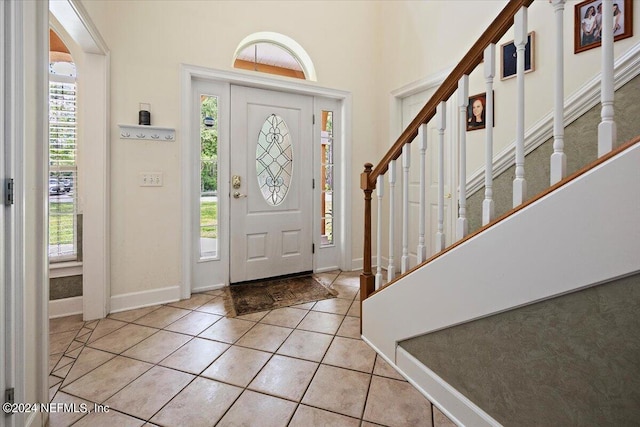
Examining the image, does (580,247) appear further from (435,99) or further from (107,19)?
(107,19)

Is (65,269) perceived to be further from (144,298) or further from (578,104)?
(578,104)

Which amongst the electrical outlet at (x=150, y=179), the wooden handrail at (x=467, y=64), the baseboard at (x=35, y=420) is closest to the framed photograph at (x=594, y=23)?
the wooden handrail at (x=467, y=64)

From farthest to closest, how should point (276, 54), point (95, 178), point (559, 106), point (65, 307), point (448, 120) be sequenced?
point (276, 54) → point (448, 120) → point (65, 307) → point (95, 178) → point (559, 106)

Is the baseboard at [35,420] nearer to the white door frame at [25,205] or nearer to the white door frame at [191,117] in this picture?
the white door frame at [25,205]

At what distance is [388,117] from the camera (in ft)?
11.4

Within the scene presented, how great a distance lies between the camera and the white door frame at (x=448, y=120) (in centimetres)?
262

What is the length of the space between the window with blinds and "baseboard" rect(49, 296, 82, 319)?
1.04 feet

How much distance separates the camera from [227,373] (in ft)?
5.42

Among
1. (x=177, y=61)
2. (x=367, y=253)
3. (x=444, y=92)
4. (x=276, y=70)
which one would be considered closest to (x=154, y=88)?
(x=177, y=61)

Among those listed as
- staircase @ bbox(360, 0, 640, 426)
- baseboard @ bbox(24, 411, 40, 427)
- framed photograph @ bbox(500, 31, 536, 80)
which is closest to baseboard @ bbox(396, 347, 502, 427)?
staircase @ bbox(360, 0, 640, 426)

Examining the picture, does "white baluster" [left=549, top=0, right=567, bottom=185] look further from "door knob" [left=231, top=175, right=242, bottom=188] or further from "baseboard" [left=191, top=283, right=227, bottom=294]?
"baseboard" [left=191, top=283, right=227, bottom=294]

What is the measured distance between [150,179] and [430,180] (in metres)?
2.49

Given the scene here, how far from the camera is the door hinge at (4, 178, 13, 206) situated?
103 centimetres

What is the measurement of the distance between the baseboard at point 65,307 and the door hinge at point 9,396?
1.59m
